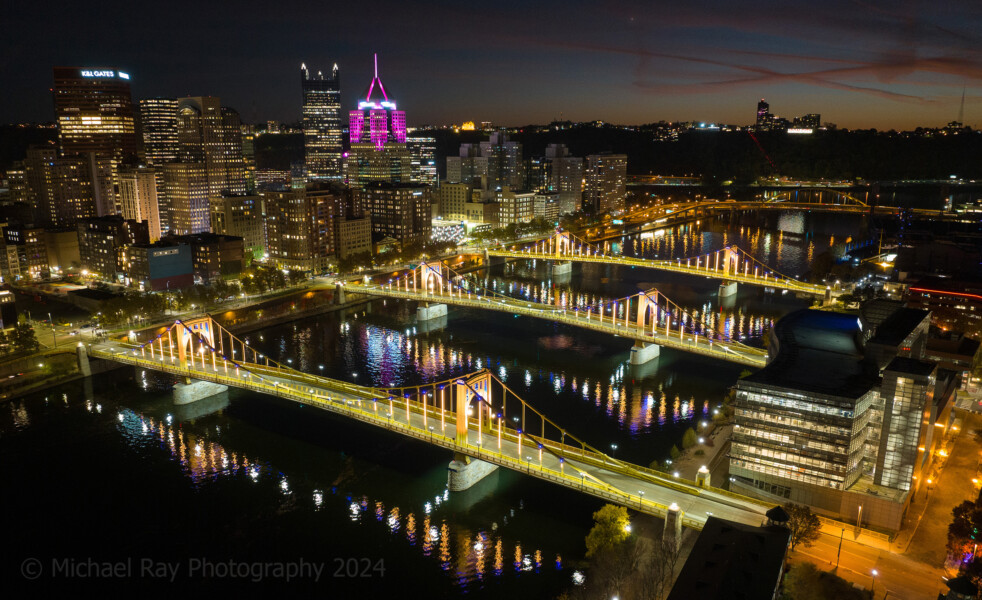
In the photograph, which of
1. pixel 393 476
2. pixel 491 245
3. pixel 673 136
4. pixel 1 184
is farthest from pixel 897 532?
pixel 673 136

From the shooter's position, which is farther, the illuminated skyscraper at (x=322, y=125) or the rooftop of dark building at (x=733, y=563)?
the illuminated skyscraper at (x=322, y=125)

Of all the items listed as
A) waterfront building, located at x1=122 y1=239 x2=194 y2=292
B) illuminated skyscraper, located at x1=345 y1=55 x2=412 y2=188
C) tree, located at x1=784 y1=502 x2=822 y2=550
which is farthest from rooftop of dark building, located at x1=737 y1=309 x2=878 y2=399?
illuminated skyscraper, located at x1=345 y1=55 x2=412 y2=188

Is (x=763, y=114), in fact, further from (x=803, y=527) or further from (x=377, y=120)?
(x=803, y=527)

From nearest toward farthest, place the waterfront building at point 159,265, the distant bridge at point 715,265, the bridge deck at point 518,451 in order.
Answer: the bridge deck at point 518,451 < the waterfront building at point 159,265 < the distant bridge at point 715,265

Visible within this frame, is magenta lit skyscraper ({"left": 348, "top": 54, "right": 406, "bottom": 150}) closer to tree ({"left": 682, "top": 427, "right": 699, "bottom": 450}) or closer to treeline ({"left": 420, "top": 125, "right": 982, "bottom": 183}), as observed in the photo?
treeline ({"left": 420, "top": 125, "right": 982, "bottom": 183})

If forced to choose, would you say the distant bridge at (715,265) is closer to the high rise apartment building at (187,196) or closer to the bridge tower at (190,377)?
the high rise apartment building at (187,196)

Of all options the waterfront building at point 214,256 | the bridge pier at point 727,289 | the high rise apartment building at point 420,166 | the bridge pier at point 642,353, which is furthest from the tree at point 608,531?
the high rise apartment building at point 420,166
